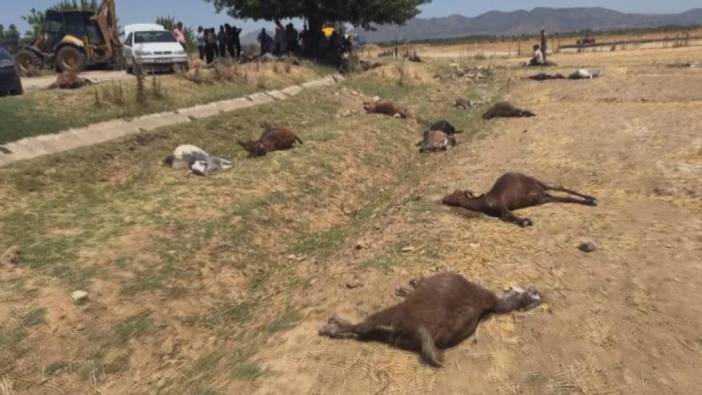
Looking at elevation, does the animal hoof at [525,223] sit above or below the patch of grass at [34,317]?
above

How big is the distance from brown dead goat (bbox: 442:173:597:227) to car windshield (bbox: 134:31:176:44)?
1582cm

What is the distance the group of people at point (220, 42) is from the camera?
23.9 metres

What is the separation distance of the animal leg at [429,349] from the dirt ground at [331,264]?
0.34ft

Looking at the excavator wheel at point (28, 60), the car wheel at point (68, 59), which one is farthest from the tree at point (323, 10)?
the excavator wheel at point (28, 60)

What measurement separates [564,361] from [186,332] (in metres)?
3.76

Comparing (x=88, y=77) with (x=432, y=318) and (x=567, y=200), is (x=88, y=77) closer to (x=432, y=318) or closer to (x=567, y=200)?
(x=567, y=200)

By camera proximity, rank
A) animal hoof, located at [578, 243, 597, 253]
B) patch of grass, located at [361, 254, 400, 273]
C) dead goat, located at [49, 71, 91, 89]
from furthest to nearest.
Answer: dead goat, located at [49, 71, 91, 89] → animal hoof, located at [578, 243, 597, 253] → patch of grass, located at [361, 254, 400, 273]

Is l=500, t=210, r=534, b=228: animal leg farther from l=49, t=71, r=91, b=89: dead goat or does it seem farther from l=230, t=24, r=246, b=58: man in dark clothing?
l=230, t=24, r=246, b=58: man in dark clothing

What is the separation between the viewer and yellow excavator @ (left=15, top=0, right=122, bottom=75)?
21.1m

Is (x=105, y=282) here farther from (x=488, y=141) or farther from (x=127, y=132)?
(x=488, y=141)

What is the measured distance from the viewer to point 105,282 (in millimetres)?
6461

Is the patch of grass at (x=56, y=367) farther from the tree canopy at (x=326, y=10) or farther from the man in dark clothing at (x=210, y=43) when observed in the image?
the tree canopy at (x=326, y=10)

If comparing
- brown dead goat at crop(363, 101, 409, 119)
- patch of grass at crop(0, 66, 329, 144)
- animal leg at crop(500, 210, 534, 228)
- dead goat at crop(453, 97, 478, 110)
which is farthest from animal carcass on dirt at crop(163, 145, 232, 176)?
dead goat at crop(453, 97, 478, 110)

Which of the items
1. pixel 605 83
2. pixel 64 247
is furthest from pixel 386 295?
pixel 605 83
